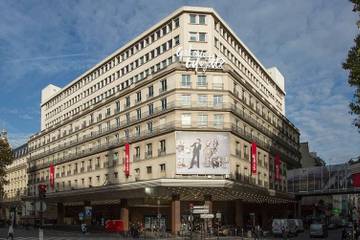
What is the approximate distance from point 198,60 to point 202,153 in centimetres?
1239

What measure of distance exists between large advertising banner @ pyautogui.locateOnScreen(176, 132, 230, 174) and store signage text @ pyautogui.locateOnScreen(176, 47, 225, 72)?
905cm

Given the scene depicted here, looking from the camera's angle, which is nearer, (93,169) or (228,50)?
(228,50)

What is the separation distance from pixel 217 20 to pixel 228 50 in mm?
6454

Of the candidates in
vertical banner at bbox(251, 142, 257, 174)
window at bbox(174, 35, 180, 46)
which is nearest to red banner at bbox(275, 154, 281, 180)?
vertical banner at bbox(251, 142, 257, 174)

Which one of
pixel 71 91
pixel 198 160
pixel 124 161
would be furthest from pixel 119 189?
pixel 71 91

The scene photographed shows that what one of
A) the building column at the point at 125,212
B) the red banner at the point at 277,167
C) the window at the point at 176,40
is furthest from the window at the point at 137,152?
the red banner at the point at 277,167

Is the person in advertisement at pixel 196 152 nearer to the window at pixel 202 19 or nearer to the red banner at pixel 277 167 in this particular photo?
the window at pixel 202 19

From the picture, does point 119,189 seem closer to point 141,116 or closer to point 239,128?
point 141,116

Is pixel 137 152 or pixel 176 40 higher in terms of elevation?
pixel 176 40

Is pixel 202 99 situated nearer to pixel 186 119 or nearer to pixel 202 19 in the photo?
pixel 186 119

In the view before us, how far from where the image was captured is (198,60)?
68500 millimetres

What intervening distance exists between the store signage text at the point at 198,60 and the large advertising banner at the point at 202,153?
905 cm

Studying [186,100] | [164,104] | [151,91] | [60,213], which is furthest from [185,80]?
[60,213]

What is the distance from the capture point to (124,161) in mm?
76188
